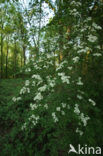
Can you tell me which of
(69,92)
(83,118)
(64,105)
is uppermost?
(69,92)

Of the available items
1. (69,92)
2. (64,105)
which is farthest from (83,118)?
(69,92)

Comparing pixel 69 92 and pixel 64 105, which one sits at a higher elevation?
pixel 69 92

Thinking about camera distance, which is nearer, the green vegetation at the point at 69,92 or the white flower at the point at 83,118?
the white flower at the point at 83,118

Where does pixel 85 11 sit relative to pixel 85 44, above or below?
above

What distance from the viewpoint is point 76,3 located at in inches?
87.7

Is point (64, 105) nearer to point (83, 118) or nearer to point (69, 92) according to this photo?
point (69, 92)


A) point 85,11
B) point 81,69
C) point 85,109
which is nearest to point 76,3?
point 85,11

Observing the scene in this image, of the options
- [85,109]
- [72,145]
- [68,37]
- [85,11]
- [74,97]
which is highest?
[85,11]

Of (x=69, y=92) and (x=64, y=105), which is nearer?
(x=64, y=105)

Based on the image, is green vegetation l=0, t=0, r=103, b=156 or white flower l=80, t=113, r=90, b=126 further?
green vegetation l=0, t=0, r=103, b=156

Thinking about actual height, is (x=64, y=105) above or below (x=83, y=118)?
above

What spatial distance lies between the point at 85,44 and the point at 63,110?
Answer: 131cm

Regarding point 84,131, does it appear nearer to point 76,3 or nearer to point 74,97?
point 74,97

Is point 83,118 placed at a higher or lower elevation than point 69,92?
lower
